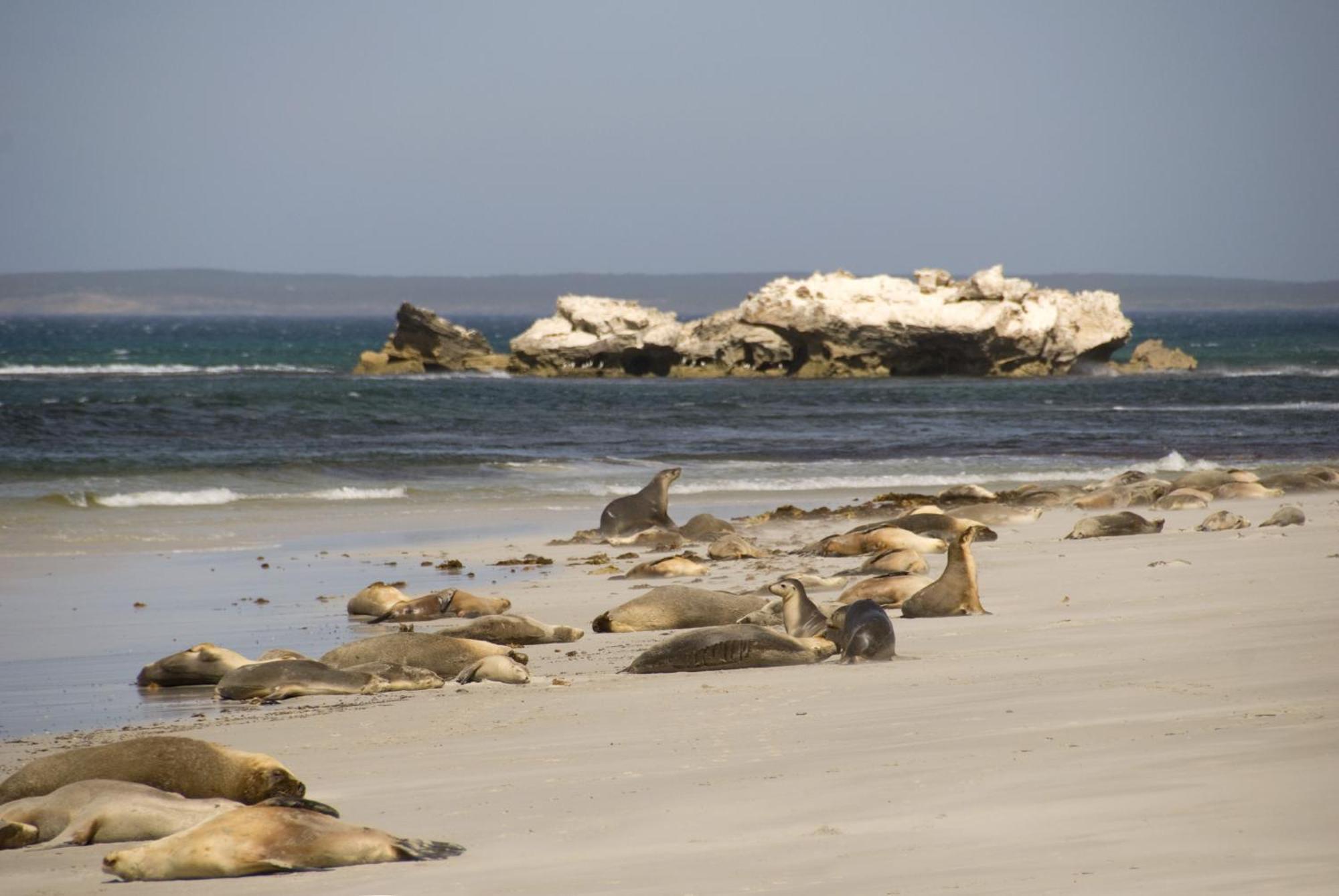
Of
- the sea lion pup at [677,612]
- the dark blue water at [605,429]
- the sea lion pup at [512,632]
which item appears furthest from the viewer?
the dark blue water at [605,429]

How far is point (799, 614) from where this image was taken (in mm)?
8922

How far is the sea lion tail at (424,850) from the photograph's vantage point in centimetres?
443

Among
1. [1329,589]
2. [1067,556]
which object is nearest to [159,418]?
[1067,556]

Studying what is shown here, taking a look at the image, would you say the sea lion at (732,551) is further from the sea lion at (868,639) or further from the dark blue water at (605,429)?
the dark blue water at (605,429)

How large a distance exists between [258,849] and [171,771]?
4.17ft

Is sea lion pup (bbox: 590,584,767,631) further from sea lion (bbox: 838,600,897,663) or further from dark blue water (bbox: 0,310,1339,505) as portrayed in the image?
dark blue water (bbox: 0,310,1339,505)

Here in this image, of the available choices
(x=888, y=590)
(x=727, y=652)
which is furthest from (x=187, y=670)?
(x=888, y=590)

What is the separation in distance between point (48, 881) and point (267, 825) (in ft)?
2.30

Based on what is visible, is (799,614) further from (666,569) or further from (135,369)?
(135,369)

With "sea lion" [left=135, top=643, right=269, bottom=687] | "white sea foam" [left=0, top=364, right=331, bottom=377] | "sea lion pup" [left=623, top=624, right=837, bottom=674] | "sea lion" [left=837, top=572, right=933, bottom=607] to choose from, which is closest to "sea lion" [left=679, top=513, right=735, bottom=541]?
"sea lion" [left=837, top=572, right=933, bottom=607]

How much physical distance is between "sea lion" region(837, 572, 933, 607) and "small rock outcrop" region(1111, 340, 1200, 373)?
47.0 meters

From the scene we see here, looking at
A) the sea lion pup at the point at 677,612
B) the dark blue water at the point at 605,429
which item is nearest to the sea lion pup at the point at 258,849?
the sea lion pup at the point at 677,612

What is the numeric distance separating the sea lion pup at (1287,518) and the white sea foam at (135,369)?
4533 cm

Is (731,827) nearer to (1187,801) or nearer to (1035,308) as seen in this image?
(1187,801)
